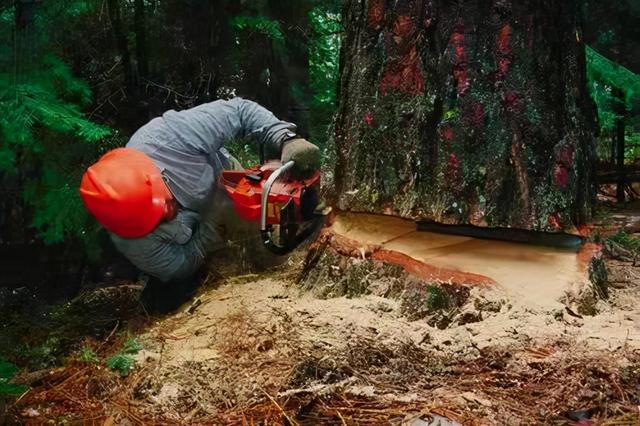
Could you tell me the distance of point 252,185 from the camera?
2.64m

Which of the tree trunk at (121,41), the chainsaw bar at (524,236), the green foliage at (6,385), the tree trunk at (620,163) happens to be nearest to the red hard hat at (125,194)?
the green foliage at (6,385)

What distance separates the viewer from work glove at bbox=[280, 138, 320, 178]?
260cm

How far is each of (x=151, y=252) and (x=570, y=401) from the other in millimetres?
1756

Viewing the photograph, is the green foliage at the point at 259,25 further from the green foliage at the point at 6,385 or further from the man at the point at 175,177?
the green foliage at the point at 6,385

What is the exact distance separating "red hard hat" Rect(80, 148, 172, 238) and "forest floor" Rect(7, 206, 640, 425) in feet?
1.53

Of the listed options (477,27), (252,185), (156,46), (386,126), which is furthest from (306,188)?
(156,46)

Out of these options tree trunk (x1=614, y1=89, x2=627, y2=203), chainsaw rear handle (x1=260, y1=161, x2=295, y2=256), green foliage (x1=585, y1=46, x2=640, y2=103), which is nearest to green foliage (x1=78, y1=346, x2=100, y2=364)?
chainsaw rear handle (x1=260, y1=161, x2=295, y2=256)

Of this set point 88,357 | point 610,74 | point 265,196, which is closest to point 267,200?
point 265,196

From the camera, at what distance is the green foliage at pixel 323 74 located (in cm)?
320

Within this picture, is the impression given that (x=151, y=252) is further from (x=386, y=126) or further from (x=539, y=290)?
(x=539, y=290)

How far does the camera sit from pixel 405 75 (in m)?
2.19

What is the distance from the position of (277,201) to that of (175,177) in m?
0.46

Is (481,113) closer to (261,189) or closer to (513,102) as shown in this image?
(513,102)

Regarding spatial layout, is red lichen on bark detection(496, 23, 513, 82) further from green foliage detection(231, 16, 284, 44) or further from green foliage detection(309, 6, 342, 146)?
green foliage detection(231, 16, 284, 44)
